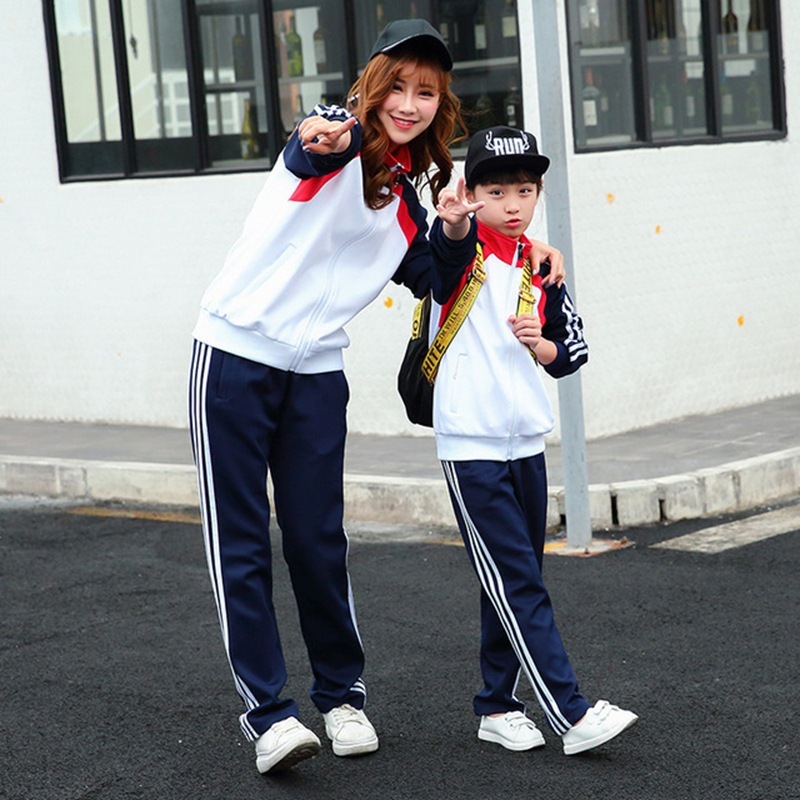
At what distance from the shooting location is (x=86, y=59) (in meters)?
10.5

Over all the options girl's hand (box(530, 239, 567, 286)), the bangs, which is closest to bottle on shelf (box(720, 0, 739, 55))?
girl's hand (box(530, 239, 567, 286))

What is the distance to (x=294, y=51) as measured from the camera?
9.53m

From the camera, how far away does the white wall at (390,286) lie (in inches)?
354

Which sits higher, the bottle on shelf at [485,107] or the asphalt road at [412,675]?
the bottle on shelf at [485,107]

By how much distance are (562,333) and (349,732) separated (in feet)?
4.01

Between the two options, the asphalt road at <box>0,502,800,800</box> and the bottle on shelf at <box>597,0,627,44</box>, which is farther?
the bottle on shelf at <box>597,0,627,44</box>

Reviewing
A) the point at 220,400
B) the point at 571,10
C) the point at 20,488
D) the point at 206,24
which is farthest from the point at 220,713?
the point at 206,24

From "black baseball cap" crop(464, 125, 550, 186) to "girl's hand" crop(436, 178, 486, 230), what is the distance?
211mm

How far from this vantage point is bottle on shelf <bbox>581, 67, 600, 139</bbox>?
893cm

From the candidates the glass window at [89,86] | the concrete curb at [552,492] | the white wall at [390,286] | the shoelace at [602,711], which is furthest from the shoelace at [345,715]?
the glass window at [89,86]

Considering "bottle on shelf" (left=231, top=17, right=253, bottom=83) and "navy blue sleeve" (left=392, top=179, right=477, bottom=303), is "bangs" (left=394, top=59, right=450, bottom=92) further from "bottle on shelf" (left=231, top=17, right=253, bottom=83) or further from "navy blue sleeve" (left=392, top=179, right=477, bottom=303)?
"bottle on shelf" (left=231, top=17, right=253, bottom=83)

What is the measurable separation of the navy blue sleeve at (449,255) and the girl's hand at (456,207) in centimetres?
5

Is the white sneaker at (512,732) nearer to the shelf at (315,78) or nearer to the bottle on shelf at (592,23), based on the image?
the bottle on shelf at (592,23)

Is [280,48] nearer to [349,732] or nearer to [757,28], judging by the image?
[757,28]
